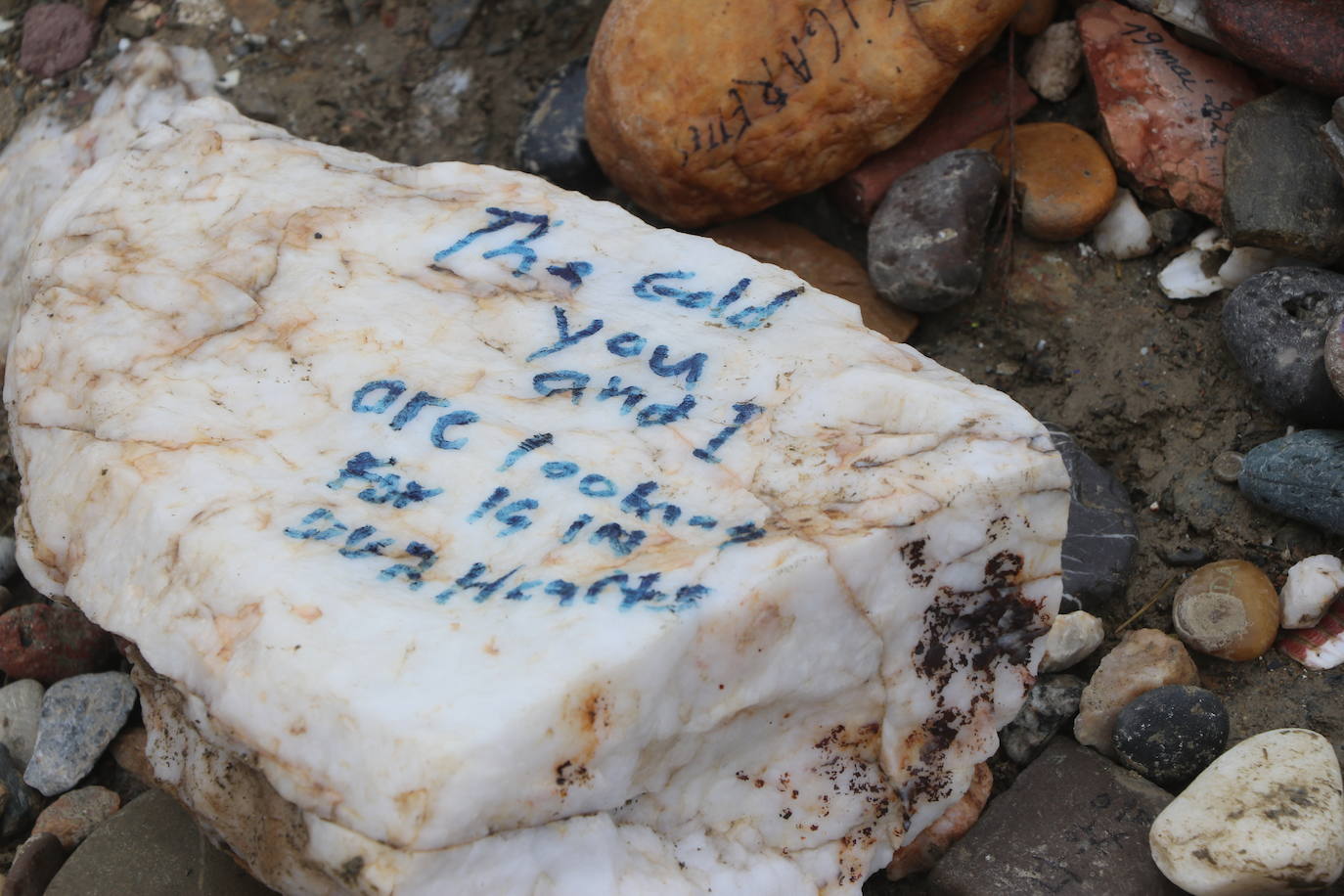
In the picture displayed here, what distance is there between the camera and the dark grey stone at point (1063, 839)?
2262mm

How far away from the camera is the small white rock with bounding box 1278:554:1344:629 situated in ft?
8.43

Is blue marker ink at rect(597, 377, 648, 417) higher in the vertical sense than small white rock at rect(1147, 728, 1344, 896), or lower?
higher

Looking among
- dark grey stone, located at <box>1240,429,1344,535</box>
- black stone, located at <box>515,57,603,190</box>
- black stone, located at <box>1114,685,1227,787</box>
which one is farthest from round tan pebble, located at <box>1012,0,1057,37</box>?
black stone, located at <box>1114,685,1227,787</box>

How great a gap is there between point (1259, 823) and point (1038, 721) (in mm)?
521

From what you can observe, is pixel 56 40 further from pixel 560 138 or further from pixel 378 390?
pixel 378 390

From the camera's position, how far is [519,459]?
2.23m

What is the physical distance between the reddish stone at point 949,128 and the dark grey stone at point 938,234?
0.15 meters

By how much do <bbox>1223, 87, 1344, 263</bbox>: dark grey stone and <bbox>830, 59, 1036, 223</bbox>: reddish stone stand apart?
607 millimetres

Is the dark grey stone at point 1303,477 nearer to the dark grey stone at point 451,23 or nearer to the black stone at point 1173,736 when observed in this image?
the black stone at point 1173,736

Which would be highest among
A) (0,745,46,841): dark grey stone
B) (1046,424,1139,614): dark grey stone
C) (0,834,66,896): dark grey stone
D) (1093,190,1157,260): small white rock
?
(1093,190,1157,260): small white rock

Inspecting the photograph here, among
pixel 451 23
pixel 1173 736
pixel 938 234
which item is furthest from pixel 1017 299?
pixel 451 23

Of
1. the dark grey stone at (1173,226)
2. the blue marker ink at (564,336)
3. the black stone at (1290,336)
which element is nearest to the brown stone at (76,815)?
the blue marker ink at (564,336)

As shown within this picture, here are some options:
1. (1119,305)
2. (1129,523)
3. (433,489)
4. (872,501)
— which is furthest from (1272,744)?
(433,489)

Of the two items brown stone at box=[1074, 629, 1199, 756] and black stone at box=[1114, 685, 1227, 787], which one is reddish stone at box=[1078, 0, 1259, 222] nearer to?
brown stone at box=[1074, 629, 1199, 756]
